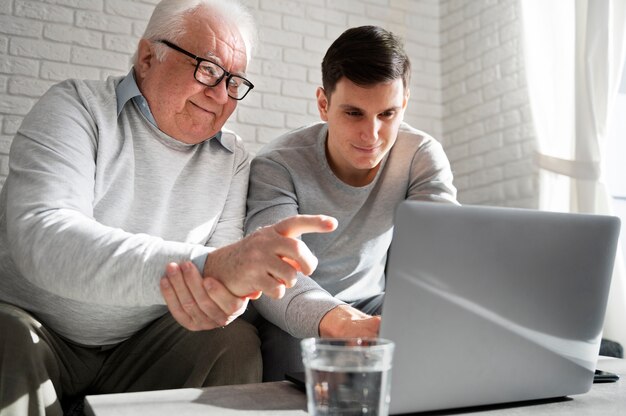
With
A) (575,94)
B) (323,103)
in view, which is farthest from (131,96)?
(575,94)

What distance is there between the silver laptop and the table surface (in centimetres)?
2

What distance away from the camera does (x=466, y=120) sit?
367cm

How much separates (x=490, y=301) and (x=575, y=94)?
2.35 meters

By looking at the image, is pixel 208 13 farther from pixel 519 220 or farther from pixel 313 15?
pixel 313 15

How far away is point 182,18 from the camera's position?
1.69 meters

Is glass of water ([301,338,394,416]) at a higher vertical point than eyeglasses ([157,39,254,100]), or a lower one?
lower

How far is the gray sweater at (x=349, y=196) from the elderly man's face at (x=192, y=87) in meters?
0.22

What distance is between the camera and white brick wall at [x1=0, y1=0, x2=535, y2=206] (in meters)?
2.99

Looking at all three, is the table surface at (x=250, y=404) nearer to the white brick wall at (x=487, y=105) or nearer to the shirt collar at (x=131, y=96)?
the shirt collar at (x=131, y=96)

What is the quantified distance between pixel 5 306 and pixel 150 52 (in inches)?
29.4

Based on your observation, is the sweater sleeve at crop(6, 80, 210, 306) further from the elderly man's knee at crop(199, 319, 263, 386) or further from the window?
the window

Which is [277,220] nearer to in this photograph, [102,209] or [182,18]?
[102,209]

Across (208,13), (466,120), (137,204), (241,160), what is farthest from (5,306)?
(466,120)

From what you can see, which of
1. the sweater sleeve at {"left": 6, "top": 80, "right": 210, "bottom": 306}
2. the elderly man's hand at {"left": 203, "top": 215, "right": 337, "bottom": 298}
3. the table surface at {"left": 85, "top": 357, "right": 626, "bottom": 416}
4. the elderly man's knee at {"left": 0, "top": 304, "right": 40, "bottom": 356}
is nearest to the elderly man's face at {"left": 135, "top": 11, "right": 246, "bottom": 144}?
the sweater sleeve at {"left": 6, "top": 80, "right": 210, "bottom": 306}
